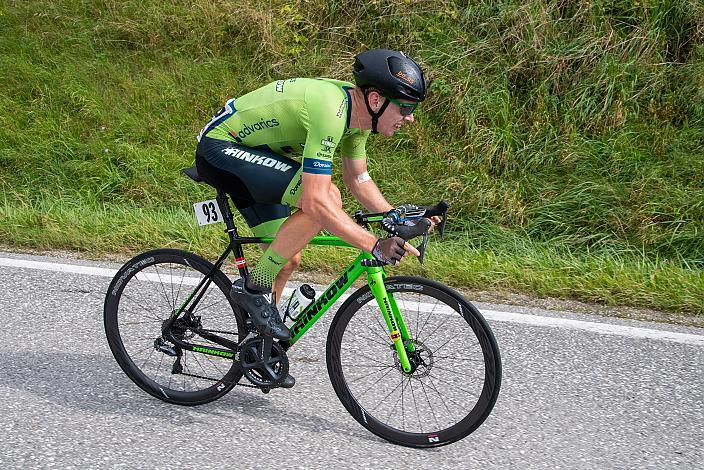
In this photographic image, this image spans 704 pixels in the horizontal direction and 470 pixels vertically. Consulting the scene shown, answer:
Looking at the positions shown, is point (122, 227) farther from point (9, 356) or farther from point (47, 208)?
point (9, 356)

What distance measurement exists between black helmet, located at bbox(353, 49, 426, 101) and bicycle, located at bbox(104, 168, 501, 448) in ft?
1.56

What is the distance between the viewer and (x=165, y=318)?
15.0 feet

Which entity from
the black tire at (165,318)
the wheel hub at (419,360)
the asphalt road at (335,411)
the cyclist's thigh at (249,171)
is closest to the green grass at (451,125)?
the asphalt road at (335,411)

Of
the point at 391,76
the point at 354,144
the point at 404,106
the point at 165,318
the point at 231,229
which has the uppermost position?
the point at 391,76

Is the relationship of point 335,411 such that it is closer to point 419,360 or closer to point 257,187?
point 419,360

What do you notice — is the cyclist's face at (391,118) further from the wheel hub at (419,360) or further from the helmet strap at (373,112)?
the wheel hub at (419,360)

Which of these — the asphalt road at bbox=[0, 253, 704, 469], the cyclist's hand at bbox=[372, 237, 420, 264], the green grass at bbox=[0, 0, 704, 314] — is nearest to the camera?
the cyclist's hand at bbox=[372, 237, 420, 264]

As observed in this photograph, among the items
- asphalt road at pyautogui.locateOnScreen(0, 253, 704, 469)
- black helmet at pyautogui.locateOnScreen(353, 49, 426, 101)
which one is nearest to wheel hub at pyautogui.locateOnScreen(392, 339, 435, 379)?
asphalt road at pyautogui.locateOnScreen(0, 253, 704, 469)

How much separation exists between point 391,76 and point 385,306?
0.97 metres

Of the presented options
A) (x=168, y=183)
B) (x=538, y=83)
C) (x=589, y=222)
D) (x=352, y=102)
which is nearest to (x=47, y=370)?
(x=352, y=102)

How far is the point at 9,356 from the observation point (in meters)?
4.81

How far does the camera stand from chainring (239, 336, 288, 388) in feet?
13.5

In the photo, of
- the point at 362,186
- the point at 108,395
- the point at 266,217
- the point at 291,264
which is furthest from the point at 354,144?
the point at 108,395

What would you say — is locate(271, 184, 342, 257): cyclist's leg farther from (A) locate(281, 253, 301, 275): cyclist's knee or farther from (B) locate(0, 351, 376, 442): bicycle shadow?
(B) locate(0, 351, 376, 442): bicycle shadow
